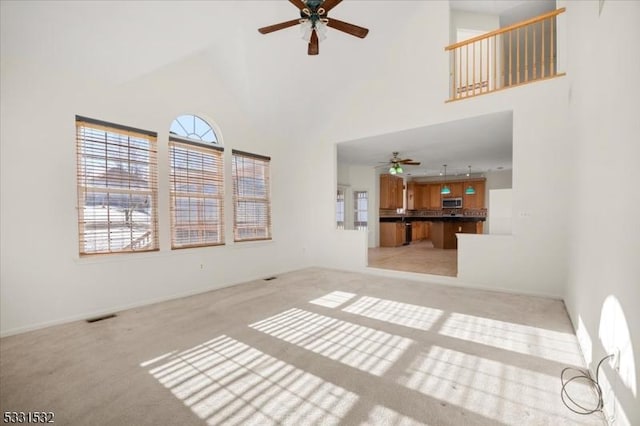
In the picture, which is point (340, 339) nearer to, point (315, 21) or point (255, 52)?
point (315, 21)

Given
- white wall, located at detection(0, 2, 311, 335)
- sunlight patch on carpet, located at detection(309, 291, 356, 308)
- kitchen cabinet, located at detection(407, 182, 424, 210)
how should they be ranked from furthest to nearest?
kitchen cabinet, located at detection(407, 182, 424, 210), sunlight patch on carpet, located at detection(309, 291, 356, 308), white wall, located at detection(0, 2, 311, 335)

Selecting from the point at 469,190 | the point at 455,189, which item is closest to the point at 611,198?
the point at 469,190

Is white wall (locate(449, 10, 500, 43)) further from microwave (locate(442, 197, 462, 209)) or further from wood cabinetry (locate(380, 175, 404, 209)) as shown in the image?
microwave (locate(442, 197, 462, 209))

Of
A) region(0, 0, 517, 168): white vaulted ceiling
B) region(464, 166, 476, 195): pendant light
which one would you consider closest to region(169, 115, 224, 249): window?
region(0, 0, 517, 168): white vaulted ceiling

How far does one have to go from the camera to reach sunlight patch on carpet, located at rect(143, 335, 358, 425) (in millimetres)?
1656

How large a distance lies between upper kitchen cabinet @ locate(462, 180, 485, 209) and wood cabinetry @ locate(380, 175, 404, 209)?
9.06ft

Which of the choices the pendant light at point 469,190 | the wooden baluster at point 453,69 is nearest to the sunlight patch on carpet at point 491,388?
the wooden baluster at point 453,69

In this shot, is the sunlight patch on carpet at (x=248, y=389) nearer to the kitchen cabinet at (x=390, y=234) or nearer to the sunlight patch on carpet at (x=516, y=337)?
the sunlight patch on carpet at (x=516, y=337)

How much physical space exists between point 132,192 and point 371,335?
3477mm

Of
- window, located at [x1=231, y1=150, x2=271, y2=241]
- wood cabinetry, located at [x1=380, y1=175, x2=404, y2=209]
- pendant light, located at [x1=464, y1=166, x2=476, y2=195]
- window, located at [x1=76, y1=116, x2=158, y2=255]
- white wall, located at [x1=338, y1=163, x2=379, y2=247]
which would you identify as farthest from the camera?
pendant light, located at [x1=464, y1=166, x2=476, y2=195]

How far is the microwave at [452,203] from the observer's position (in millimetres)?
10570

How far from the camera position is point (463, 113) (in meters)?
4.36

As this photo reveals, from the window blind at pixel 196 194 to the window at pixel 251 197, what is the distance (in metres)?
0.33

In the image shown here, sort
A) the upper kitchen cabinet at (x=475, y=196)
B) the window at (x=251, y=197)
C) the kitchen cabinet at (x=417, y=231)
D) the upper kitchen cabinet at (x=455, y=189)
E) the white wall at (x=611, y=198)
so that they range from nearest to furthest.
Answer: the white wall at (x=611, y=198)
the window at (x=251, y=197)
the upper kitchen cabinet at (x=475, y=196)
the upper kitchen cabinet at (x=455, y=189)
the kitchen cabinet at (x=417, y=231)
